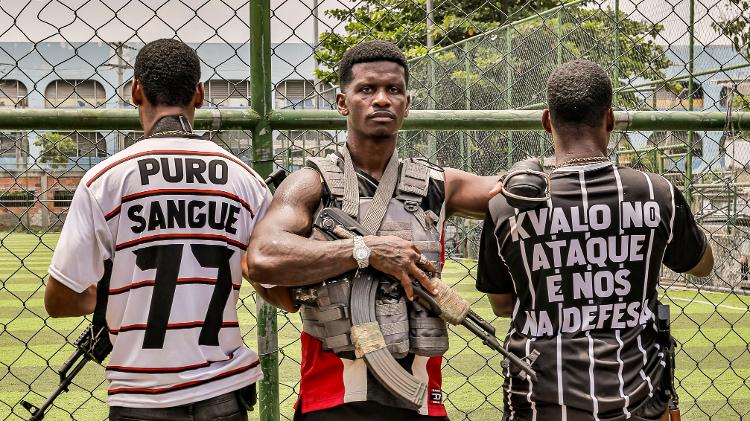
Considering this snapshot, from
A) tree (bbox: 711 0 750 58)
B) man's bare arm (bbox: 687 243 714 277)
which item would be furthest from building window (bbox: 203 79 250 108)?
tree (bbox: 711 0 750 58)

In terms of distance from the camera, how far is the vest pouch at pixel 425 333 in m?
2.71

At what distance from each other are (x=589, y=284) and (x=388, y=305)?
67 cm

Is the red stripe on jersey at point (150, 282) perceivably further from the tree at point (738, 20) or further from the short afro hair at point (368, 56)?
the tree at point (738, 20)

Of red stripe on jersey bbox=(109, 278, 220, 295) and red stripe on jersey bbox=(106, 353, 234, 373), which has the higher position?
red stripe on jersey bbox=(109, 278, 220, 295)

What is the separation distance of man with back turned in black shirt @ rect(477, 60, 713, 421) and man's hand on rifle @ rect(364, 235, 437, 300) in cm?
36

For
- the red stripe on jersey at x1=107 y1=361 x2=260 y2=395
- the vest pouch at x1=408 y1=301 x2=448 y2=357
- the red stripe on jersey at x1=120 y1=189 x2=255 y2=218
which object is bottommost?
the red stripe on jersey at x1=107 y1=361 x2=260 y2=395

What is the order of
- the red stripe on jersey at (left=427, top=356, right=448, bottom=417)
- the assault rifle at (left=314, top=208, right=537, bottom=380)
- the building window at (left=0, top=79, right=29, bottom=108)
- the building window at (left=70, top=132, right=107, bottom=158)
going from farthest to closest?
the building window at (left=0, top=79, right=29, bottom=108)
the building window at (left=70, top=132, right=107, bottom=158)
the red stripe on jersey at (left=427, top=356, right=448, bottom=417)
the assault rifle at (left=314, top=208, right=537, bottom=380)

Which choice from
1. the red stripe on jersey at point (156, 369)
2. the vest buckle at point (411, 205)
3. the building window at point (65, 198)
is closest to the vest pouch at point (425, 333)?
the vest buckle at point (411, 205)

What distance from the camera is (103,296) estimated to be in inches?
108

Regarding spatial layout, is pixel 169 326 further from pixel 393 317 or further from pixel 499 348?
pixel 499 348

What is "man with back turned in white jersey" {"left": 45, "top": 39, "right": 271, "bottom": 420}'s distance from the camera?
2605mm

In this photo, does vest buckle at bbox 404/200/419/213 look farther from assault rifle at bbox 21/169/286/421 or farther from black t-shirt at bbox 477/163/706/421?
assault rifle at bbox 21/169/286/421

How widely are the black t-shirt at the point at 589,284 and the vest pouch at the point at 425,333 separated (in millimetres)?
319

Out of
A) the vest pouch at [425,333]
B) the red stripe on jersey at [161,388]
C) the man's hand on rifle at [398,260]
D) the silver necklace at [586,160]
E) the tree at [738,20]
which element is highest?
the tree at [738,20]
